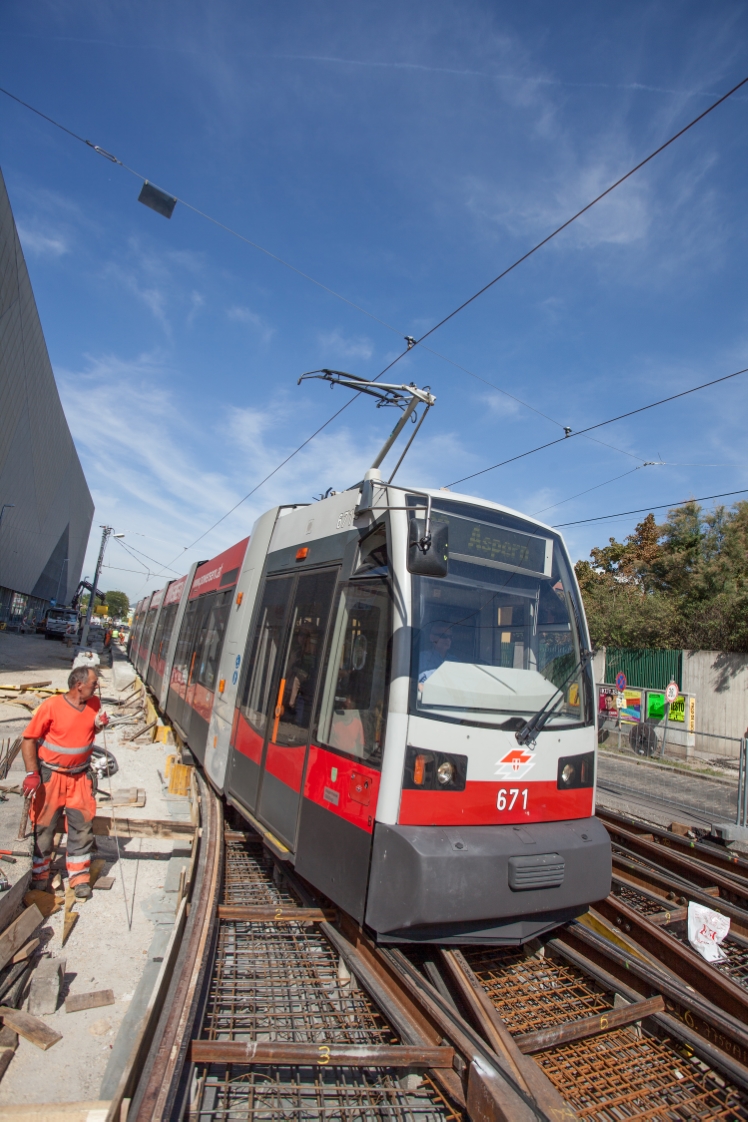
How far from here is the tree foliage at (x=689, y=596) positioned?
21328mm

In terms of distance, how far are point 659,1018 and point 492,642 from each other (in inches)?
83.0

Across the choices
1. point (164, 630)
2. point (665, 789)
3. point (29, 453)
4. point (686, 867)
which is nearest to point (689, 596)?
point (665, 789)

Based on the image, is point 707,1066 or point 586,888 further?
point 586,888

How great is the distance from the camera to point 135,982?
13.3ft

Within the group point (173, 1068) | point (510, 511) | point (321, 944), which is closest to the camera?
point (173, 1068)

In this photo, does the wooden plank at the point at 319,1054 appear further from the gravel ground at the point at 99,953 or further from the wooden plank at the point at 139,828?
the wooden plank at the point at 139,828

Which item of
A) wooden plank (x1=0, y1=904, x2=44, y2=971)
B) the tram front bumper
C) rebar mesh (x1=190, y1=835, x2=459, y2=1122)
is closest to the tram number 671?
the tram front bumper

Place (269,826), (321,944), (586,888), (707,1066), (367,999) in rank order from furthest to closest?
(269,826) < (321,944) < (586,888) < (367,999) < (707,1066)

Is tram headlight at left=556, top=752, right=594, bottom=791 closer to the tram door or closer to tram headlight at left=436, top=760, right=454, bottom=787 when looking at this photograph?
tram headlight at left=436, top=760, right=454, bottom=787

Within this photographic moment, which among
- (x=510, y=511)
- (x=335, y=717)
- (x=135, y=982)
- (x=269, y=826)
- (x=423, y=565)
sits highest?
(x=510, y=511)

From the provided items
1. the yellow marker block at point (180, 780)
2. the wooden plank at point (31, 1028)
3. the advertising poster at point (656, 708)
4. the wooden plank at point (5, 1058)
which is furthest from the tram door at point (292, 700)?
the advertising poster at point (656, 708)

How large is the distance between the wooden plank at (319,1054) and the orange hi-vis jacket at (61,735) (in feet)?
9.58

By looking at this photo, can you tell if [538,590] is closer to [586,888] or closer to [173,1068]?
[586,888]

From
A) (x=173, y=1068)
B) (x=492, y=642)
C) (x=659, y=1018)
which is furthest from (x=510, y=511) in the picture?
(x=173, y=1068)
